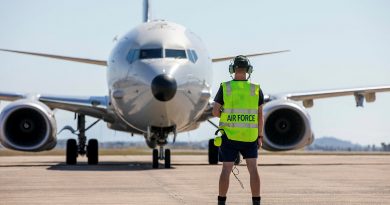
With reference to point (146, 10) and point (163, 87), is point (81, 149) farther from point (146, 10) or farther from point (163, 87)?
point (163, 87)

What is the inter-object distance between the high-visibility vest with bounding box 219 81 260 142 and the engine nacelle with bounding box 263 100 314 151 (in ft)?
38.9

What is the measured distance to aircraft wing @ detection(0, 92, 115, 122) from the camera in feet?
72.2

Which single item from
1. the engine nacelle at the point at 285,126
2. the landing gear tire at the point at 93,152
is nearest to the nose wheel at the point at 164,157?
the engine nacelle at the point at 285,126

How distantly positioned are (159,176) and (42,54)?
24.1 feet

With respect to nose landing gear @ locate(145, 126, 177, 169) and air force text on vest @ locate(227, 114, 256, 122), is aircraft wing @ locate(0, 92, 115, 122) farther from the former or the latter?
air force text on vest @ locate(227, 114, 256, 122)

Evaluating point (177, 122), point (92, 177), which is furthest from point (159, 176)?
point (177, 122)

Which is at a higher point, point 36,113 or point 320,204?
point 36,113

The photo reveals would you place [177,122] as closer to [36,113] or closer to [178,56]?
[178,56]

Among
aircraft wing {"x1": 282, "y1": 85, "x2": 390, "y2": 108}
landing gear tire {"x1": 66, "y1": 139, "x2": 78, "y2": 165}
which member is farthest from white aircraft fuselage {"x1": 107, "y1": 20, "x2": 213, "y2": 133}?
aircraft wing {"x1": 282, "y1": 85, "x2": 390, "y2": 108}

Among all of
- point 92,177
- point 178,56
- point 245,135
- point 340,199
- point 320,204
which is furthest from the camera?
point 178,56

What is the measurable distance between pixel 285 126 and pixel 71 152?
6397mm

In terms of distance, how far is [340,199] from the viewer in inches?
381

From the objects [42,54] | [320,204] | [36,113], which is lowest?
[320,204]

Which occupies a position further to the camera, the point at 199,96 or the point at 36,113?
the point at 36,113
